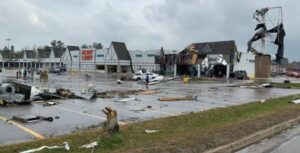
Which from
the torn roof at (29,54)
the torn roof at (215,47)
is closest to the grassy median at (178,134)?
the torn roof at (215,47)

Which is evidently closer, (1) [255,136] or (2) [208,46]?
(1) [255,136]

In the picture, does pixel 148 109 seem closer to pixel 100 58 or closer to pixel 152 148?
pixel 152 148

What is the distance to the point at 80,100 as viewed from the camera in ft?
69.4

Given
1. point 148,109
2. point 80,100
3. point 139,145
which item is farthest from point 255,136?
point 80,100

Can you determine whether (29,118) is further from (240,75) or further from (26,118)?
(240,75)

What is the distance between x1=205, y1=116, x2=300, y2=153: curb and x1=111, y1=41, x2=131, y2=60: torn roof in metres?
86.5

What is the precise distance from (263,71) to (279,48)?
4.96 m

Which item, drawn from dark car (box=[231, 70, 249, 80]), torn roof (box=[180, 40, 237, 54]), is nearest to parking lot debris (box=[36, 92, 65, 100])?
dark car (box=[231, 70, 249, 80])

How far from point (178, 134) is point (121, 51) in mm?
91755

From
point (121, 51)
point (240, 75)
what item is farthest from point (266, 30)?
point (121, 51)

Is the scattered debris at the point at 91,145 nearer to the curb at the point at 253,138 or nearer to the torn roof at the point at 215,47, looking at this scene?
the curb at the point at 253,138

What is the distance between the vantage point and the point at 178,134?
1061cm

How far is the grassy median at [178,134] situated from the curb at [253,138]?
0.18 meters

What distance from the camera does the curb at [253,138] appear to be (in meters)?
9.52
